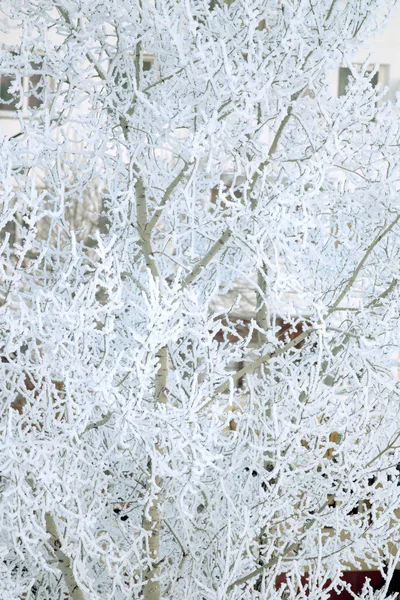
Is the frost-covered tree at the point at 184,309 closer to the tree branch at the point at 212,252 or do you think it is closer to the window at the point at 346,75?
the tree branch at the point at 212,252

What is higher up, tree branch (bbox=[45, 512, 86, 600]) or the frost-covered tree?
the frost-covered tree

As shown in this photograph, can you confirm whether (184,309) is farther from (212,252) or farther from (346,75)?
(346,75)

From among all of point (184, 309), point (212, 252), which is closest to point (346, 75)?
point (212, 252)

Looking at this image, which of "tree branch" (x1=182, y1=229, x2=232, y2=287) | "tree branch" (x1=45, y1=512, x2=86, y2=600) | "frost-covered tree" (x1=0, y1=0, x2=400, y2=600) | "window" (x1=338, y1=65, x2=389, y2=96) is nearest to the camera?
"frost-covered tree" (x1=0, y1=0, x2=400, y2=600)

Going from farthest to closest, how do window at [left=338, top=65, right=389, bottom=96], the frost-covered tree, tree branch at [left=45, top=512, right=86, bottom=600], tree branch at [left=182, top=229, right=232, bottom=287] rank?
1. window at [left=338, top=65, right=389, bottom=96]
2. tree branch at [left=182, top=229, right=232, bottom=287]
3. tree branch at [left=45, top=512, right=86, bottom=600]
4. the frost-covered tree

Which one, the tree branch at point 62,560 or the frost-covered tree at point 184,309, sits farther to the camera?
the tree branch at point 62,560

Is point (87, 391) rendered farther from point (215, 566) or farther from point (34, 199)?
point (215, 566)

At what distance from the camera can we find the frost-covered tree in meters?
2.96

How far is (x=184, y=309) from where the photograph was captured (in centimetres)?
330

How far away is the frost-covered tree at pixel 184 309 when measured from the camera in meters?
2.96

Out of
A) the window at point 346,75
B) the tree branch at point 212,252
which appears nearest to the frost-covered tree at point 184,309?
the tree branch at point 212,252

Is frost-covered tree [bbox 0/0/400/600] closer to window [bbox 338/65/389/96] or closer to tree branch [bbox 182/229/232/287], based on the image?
tree branch [bbox 182/229/232/287]

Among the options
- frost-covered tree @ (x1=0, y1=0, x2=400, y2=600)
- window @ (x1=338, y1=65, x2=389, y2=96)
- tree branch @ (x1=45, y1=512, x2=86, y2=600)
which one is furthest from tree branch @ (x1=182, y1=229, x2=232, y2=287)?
window @ (x1=338, y1=65, x2=389, y2=96)

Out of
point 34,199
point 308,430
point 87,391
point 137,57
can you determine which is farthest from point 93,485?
point 137,57
